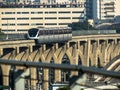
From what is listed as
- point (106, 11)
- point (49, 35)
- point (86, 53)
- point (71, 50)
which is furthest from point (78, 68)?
point (106, 11)

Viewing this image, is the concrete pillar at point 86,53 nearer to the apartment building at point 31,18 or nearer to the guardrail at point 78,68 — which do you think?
the apartment building at point 31,18

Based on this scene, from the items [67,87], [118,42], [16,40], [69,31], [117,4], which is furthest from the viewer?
Result: [117,4]

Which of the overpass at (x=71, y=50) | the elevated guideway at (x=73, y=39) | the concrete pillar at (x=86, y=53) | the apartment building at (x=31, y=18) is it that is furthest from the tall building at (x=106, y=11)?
the concrete pillar at (x=86, y=53)

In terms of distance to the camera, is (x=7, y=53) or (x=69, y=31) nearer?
(x=7, y=53)

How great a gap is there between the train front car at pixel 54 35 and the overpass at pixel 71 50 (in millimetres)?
1396

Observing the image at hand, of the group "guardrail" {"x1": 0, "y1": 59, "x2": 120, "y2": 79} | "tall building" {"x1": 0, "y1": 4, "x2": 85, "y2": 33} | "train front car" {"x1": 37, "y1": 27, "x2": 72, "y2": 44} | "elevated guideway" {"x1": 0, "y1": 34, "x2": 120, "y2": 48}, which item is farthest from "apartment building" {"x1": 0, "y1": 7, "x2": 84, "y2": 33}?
"guardrail" {"x1": 0, "y1": 59, "x2": 120, "y2": 79}

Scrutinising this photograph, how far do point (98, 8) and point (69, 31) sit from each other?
266 ft

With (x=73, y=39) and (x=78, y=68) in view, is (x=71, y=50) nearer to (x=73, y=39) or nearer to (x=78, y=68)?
(x=73, y=39)

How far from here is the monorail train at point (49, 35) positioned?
222 ft

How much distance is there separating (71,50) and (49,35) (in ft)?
33.6

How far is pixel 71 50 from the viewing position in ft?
261

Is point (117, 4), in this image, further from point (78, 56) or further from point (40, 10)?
point (78, 56)

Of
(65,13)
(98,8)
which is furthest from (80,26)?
(98,8)

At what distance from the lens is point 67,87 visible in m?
7.22
